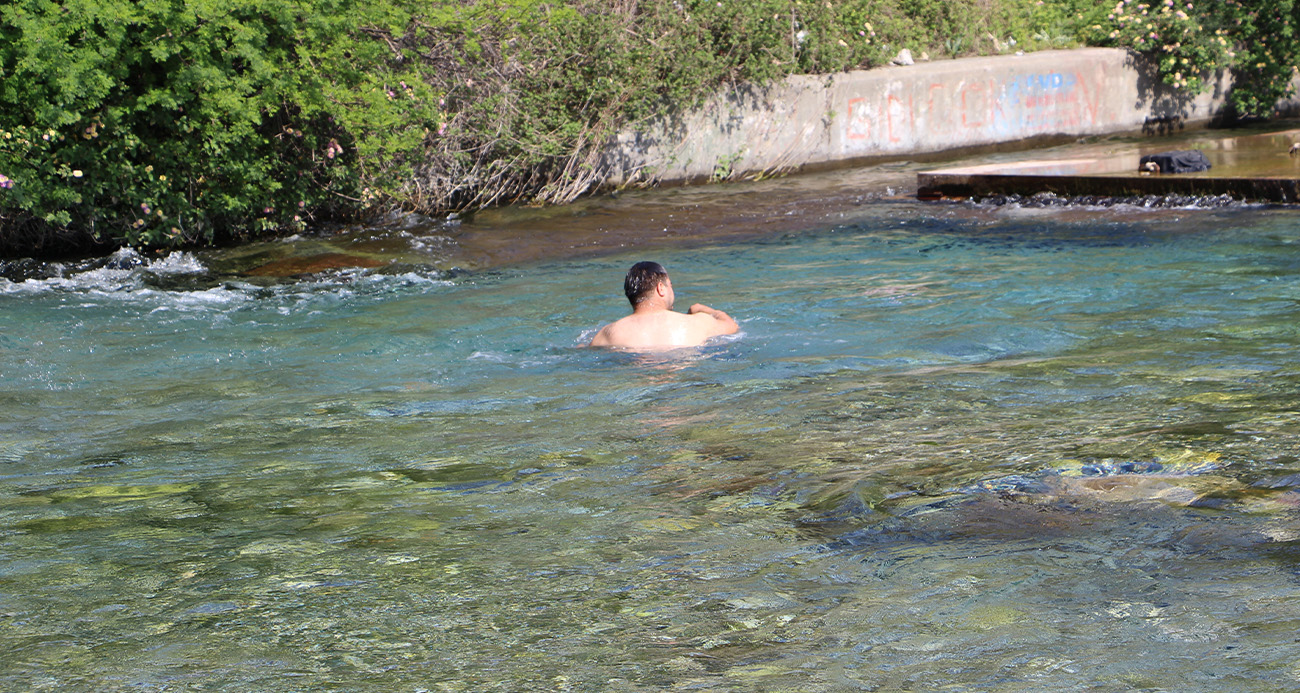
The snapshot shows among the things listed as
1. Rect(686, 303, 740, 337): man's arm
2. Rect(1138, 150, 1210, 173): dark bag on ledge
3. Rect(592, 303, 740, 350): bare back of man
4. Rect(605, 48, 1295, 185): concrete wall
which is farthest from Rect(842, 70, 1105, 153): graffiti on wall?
Rect(592, 303, 740, 350): bare back of man

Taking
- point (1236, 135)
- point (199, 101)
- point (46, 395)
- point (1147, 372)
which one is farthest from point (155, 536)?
point (1236, 135)

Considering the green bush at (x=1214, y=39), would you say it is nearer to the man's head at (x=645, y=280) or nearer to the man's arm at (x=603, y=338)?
the man's head at (x=645, y=280)

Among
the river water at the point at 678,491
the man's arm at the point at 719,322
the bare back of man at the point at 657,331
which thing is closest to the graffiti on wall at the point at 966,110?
the river water at the point at 678,491

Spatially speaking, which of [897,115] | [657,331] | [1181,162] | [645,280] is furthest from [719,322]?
[897,115]

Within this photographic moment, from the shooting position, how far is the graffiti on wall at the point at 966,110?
19.0m

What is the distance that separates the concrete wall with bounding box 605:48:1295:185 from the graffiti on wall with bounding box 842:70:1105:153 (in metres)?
0.02

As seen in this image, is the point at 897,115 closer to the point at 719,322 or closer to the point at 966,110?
the point at 966,110

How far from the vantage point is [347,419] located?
20.8ft

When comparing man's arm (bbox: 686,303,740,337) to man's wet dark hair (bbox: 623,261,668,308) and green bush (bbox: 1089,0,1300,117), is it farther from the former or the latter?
green bush (bbox: 1089,0,1300,117)

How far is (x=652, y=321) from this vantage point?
25.8 ft

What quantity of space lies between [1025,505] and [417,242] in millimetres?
10732

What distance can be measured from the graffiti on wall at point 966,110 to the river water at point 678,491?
8.95 metres

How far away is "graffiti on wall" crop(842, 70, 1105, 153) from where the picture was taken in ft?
62.2

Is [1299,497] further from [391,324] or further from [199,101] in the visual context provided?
[199,101]
